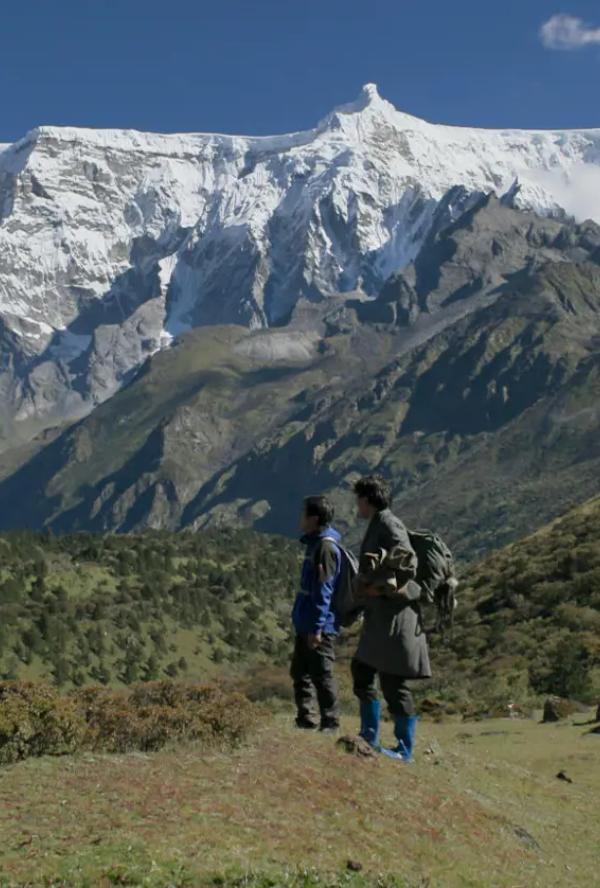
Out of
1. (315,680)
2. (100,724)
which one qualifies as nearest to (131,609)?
(315,680)

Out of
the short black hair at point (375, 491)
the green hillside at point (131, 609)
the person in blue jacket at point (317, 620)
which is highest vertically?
the short black hair at point (375, 491)

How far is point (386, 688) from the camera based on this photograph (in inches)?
698

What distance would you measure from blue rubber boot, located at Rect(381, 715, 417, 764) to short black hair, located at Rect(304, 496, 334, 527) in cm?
305

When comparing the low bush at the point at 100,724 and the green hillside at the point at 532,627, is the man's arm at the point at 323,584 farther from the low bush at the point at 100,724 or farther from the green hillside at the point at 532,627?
the green hillside at the point at 532,627

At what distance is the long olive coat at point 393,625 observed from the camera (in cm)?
1722

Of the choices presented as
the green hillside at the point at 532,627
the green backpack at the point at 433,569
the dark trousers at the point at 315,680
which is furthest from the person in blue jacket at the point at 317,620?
the green hillside at the point at 532,627

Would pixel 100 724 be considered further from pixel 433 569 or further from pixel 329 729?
pixel 433 569

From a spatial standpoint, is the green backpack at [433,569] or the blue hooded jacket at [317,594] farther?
the blue hooded jacket at [317,594]

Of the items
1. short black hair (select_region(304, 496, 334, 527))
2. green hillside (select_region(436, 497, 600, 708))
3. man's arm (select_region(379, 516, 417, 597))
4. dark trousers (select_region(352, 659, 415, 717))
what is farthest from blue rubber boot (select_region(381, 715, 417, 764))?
green hillside (select_region(436, 497, 600, 708))

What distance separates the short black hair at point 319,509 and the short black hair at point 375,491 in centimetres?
82

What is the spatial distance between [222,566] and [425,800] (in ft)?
310

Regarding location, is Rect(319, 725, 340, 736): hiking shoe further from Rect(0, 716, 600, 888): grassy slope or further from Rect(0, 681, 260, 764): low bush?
Rect(0, 681, 260, 764): low bush

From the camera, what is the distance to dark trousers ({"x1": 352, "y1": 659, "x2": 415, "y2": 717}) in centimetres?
1759

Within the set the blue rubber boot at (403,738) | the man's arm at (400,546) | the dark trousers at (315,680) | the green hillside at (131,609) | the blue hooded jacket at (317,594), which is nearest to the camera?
the man's arm at (400,546)
